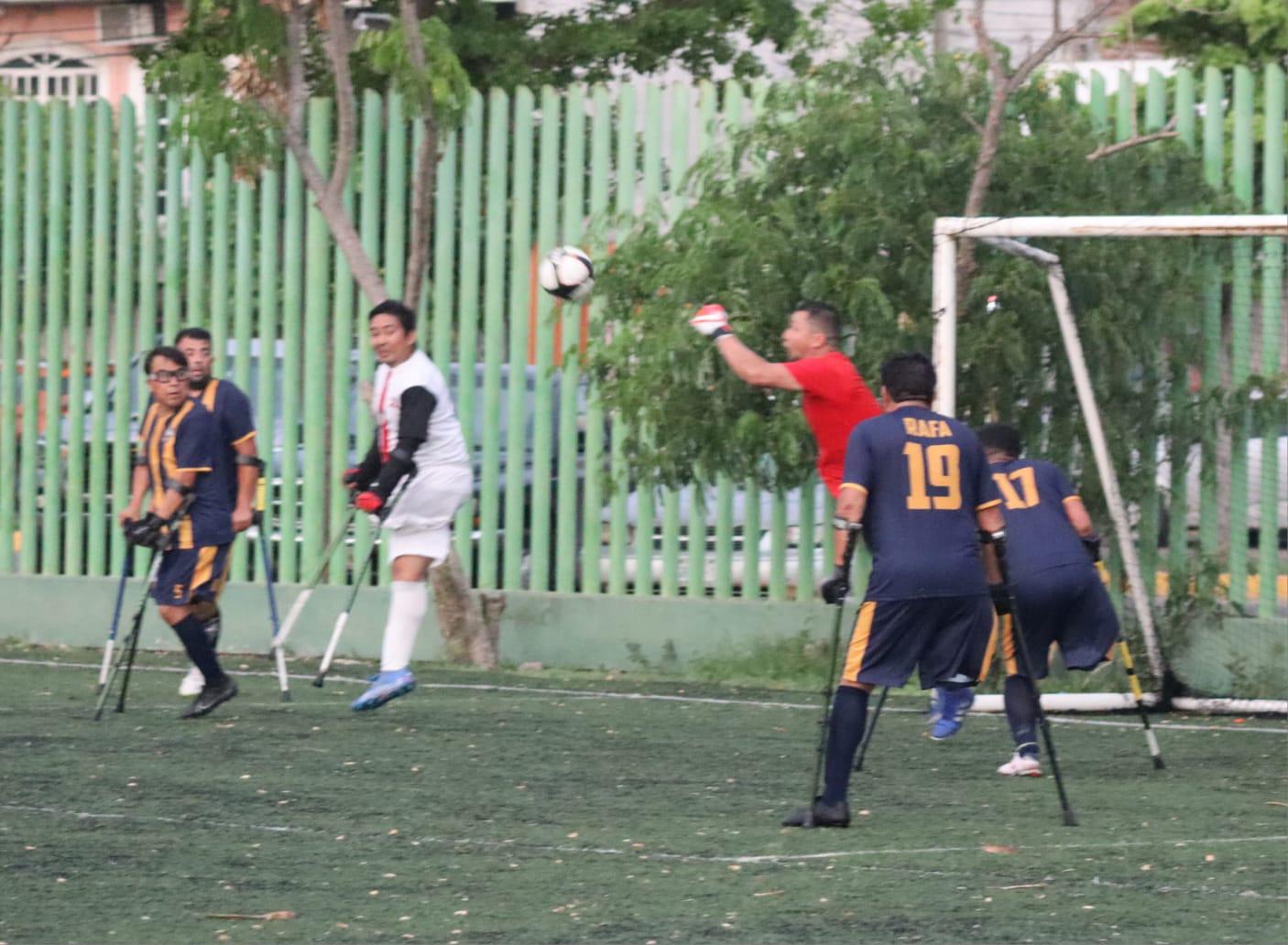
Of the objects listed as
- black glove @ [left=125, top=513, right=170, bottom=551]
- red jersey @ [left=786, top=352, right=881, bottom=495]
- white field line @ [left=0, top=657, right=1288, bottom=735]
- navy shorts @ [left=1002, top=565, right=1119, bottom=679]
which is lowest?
white field line @ [left=0, top=657, right=1288, bottom=735]

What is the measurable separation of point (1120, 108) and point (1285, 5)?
9.83m

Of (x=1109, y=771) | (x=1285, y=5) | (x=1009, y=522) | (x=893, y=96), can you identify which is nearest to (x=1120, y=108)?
(x=893, y=96)

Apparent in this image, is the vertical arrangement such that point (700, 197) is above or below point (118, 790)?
above

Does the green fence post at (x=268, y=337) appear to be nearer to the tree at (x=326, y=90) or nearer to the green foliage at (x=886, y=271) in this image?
the tree at (x=326, y=90)

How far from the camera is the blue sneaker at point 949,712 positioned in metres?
9.84

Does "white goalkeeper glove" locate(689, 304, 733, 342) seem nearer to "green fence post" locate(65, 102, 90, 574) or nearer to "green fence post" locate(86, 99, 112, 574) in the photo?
"green fence post" locate(86, 99, 112, 574)

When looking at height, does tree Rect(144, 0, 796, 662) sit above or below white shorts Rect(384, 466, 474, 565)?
above

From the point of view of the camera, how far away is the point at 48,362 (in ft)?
44.5

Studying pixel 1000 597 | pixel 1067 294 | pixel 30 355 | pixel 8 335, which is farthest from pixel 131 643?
pixel 1067 294

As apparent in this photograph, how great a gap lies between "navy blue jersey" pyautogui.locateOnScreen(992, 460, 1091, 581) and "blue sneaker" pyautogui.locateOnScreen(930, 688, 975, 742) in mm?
911

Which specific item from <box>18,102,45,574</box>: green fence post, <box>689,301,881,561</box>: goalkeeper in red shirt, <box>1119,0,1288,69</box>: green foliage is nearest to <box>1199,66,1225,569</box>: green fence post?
<box>689,301,881,561</box>: goalkeeper in red shirt

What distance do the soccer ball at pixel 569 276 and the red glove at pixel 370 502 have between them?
60.8 inches

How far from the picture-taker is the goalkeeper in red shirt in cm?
895

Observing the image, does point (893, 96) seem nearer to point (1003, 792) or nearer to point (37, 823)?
point (1003, 792)
